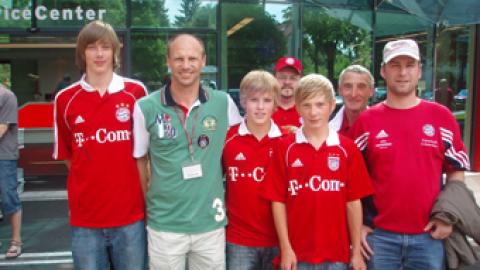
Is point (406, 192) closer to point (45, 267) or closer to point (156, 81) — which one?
point (45, 267)

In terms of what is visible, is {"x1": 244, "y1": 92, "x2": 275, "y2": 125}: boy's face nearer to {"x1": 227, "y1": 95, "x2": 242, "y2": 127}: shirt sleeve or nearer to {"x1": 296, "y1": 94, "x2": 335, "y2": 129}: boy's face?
{"x1": 227, "y1": 95, "x2": 242, "y2": 127}: shirt sleeve

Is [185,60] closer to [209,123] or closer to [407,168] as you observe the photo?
[209,123]

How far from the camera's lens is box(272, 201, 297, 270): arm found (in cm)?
258

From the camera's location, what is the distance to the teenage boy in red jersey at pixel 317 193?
2566 mm

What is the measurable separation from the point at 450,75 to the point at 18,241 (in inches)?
335

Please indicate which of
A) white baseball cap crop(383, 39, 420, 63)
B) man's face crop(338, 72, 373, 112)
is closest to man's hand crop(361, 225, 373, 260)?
man's face crop(338, 72, 373, 112)

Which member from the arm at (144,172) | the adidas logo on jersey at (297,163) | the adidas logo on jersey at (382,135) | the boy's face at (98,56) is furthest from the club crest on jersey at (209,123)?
the adidas logo on jersey at (382,135)

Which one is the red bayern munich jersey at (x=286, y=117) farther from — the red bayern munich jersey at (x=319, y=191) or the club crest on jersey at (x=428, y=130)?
the club crest on jersey at (x=428, y=130)

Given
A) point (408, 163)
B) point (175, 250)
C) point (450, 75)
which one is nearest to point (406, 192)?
point (408, 163)

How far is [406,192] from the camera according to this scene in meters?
2.58

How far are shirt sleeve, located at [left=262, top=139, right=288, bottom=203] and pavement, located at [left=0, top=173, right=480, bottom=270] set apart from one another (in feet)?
9.52

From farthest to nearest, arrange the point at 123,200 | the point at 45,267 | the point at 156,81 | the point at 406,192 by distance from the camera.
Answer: the point at 156,81, the point at 45,267, the point at 123,200, the point at 406,192

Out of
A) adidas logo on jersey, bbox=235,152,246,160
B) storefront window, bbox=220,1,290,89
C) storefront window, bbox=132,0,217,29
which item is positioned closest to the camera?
adidas logo on jersey, bbox=235,152,246,160

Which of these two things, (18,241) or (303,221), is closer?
(303,221)
